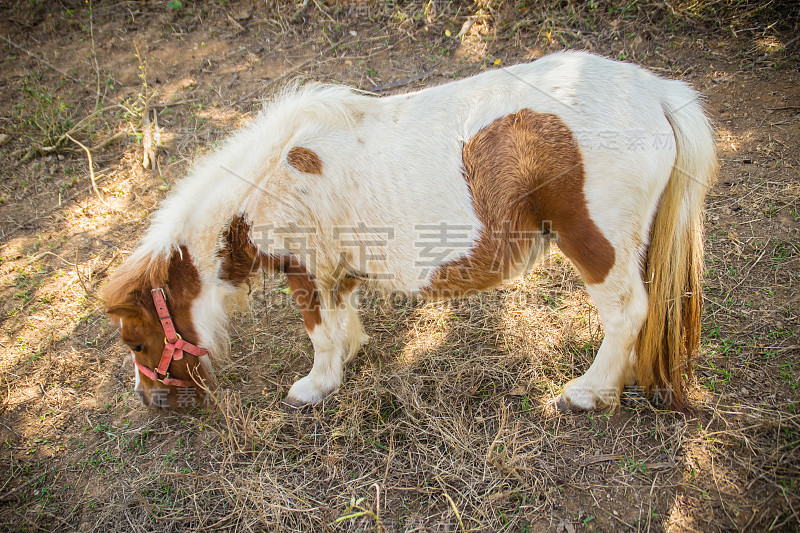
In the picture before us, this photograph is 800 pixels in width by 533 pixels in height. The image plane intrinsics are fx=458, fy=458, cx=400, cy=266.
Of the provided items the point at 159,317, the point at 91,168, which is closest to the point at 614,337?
the point at 159,317

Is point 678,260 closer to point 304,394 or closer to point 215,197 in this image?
point 304,394

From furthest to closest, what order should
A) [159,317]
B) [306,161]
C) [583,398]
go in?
1. [583,398]
2. [159,317]
3. [306,161]

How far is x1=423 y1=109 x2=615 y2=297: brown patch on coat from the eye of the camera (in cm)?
220

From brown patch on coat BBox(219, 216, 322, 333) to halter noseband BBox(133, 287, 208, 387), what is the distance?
345mm

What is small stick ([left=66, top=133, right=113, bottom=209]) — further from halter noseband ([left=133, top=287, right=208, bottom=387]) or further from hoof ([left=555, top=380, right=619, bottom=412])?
hoof ([left=555, top=380, right=619, bottom=412])

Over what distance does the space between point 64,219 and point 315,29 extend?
3.59 metres

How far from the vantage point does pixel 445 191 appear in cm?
234

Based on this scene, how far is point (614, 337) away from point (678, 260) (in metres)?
0.51

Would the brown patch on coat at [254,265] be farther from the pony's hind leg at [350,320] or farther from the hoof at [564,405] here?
the hoof at [564,405]

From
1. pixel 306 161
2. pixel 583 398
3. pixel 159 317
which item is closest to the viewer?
pixel 306 161

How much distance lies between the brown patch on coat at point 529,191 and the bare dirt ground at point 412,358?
3.13 feet

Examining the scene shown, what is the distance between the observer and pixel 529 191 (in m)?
2.27

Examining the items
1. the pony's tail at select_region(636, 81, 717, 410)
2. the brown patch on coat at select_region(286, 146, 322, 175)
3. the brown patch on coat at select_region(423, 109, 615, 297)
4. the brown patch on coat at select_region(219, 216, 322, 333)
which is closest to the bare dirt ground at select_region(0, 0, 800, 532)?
the pony's tail at select_region(636, 81, 717, 410)

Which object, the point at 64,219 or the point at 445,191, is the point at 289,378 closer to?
the point at 445,191
